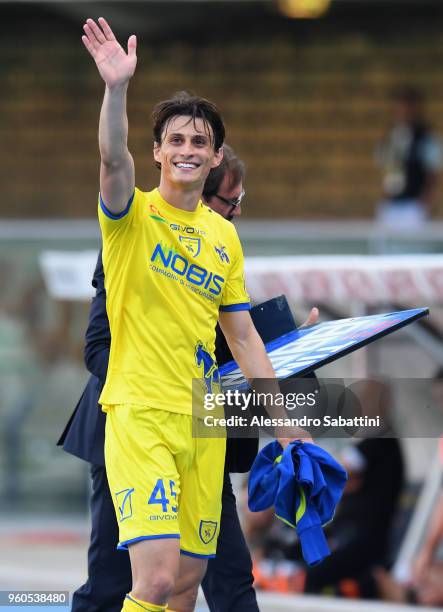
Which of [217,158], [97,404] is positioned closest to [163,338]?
[97,404]

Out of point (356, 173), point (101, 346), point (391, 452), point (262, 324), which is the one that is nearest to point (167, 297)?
point (101, 346)

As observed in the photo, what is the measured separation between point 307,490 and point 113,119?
137 cm

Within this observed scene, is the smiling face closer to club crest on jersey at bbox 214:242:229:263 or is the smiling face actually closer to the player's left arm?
club crest on jersey at bbox 214:242:229:263

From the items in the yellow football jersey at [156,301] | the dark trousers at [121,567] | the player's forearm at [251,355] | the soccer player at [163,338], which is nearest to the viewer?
the soccer player at [163,338]

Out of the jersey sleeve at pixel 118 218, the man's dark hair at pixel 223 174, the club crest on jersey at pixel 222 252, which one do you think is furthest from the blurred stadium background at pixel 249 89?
the jersey sleeve at pixel 118 218

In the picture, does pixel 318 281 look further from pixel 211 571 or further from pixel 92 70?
pixel 92 70

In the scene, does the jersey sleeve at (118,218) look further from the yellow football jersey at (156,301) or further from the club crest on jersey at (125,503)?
the club crest on jersey at (125,503)

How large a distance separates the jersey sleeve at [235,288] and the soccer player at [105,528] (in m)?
0.41

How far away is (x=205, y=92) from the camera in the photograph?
1606 cm

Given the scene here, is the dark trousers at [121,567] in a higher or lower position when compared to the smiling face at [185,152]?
lower

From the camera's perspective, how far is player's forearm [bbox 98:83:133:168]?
14.4 feet

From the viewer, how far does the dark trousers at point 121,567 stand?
501 cm

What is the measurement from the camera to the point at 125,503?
15.0ft

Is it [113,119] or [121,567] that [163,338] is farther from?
[121,567]
